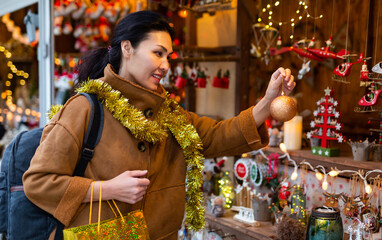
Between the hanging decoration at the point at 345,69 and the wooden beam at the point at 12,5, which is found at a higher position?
the wooden beam at the point at 12,5

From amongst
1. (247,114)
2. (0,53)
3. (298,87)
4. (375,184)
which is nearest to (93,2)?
(0,53)

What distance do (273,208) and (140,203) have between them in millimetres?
815

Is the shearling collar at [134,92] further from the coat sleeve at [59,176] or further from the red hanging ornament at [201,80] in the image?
the red hanging ornament at [201,80]

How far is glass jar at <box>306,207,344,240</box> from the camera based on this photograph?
60.2 inches

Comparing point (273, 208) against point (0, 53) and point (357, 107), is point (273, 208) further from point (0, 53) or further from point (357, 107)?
point (0, 53)

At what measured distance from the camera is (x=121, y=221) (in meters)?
1.26

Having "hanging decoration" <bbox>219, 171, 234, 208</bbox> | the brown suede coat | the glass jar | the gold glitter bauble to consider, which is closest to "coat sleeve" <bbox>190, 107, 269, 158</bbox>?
the brown suede coat

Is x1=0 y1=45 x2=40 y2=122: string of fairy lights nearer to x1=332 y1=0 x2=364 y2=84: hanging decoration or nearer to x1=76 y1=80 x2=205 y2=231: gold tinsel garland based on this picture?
x1=76 y1=80 x2=205 y2=231: gold tinsel garland

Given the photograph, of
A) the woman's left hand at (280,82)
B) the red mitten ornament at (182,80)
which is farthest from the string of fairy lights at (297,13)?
the red mitten ornament at (182,80)

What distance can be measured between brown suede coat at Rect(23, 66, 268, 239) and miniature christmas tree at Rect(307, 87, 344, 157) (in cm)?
48

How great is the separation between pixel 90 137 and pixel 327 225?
0.94 meters

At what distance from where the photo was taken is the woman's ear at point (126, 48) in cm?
137

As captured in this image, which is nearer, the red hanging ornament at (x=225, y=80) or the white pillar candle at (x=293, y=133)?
the white pillar candle at (x=293, y=133)

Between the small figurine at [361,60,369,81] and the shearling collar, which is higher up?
the small figurine at [361,60,369,81]
